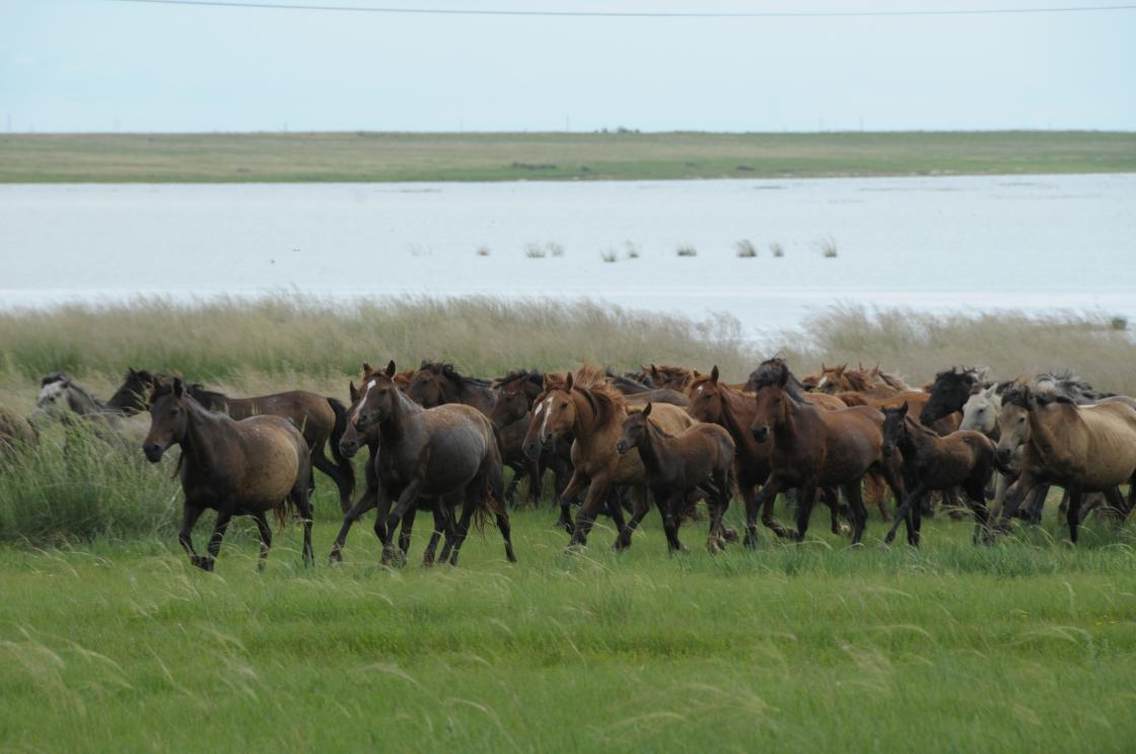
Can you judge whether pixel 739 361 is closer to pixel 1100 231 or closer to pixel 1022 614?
pixel 1022 614

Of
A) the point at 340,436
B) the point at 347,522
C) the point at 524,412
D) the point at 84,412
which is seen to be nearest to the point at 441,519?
the point at 347,522

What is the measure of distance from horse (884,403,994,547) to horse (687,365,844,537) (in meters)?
1.17

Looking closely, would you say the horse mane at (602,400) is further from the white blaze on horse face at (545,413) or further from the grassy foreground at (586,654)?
the grassy foreground at (586,654)

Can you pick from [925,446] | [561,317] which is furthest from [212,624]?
[561,317]

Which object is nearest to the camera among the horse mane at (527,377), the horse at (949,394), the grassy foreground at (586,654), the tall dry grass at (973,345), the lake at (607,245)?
the grassy foreground at (586,654)

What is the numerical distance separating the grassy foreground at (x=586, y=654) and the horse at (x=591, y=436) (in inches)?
46.7

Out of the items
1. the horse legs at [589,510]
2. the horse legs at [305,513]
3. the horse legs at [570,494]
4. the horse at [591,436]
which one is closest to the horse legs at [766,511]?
the horse at [591,436]

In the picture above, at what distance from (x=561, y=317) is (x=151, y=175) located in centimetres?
12253

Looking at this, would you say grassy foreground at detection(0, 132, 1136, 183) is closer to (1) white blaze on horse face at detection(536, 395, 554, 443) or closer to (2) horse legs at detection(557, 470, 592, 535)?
(2) horse legs at detection(557, 470, 592, 535)

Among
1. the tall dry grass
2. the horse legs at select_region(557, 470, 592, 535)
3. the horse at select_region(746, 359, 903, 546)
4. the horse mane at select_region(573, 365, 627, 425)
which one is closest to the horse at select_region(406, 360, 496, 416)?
the horse legs at select_region(557, 470, 592, 535)

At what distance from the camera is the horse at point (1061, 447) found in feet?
46.4

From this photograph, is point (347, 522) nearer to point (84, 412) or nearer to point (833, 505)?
point (833, 505)

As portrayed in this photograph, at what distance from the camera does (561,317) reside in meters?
29.5

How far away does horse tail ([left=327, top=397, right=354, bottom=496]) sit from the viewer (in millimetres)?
16380
